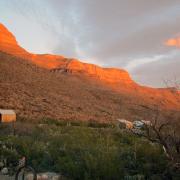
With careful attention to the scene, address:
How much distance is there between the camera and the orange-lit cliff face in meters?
128

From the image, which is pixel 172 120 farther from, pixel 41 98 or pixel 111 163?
pixel 41 98

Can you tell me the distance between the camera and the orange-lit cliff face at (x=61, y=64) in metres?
128

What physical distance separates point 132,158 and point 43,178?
322 centimetres

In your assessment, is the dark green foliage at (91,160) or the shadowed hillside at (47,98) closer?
the dark green foliage at (91,160)

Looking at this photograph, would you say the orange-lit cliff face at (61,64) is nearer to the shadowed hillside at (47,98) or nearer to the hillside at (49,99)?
the hillside at (49,99)

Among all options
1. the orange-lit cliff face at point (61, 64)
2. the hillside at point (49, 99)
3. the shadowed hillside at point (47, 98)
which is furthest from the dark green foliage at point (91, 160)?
the orange-lit cliff face at point (61, 64)

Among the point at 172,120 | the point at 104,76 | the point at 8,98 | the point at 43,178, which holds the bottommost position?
the point at 43,178

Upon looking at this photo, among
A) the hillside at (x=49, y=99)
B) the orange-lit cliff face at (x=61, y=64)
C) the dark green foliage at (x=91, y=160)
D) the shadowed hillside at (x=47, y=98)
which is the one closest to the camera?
the dark green foliage at (x=91, y=160)

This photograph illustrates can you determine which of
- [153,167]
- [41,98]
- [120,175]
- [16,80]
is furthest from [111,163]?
[16,80]

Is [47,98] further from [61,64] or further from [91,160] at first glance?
[61,64]

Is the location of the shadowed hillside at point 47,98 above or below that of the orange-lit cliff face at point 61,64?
below

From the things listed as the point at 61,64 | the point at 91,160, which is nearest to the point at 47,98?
the point at 91,160

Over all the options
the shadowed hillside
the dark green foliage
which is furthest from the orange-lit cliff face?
the dark green foliage

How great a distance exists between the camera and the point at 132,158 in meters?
12.8
